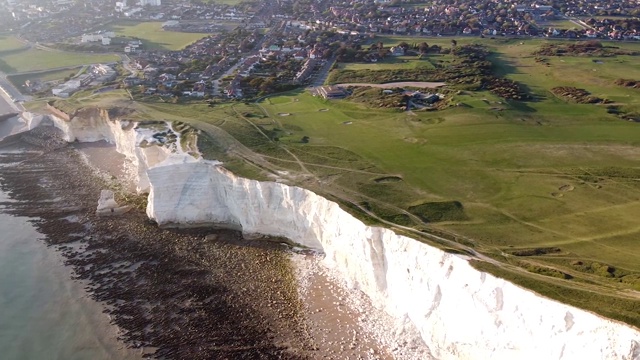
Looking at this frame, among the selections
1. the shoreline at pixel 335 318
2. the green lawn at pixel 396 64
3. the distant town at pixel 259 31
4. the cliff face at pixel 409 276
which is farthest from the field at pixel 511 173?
the distant town at pixel 259 31

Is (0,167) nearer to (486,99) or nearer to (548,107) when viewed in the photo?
(486,99)

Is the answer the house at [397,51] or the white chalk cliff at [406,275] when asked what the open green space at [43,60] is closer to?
the house at [397,51]

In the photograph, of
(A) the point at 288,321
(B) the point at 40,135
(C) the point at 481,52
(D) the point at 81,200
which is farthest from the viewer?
(C) the point at 481,52

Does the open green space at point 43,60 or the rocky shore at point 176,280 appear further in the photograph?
the open green space at point 43,60

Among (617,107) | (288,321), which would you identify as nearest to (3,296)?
(288,321)

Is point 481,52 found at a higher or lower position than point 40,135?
higher

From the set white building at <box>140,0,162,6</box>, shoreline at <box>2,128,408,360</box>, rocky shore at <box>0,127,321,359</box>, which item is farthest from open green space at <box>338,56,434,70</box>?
white building at <box>140,0,162,6</box>

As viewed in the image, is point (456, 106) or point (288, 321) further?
point (456, 106)

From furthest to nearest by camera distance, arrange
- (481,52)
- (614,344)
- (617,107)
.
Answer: (481,52), (617,107), (614,344)
